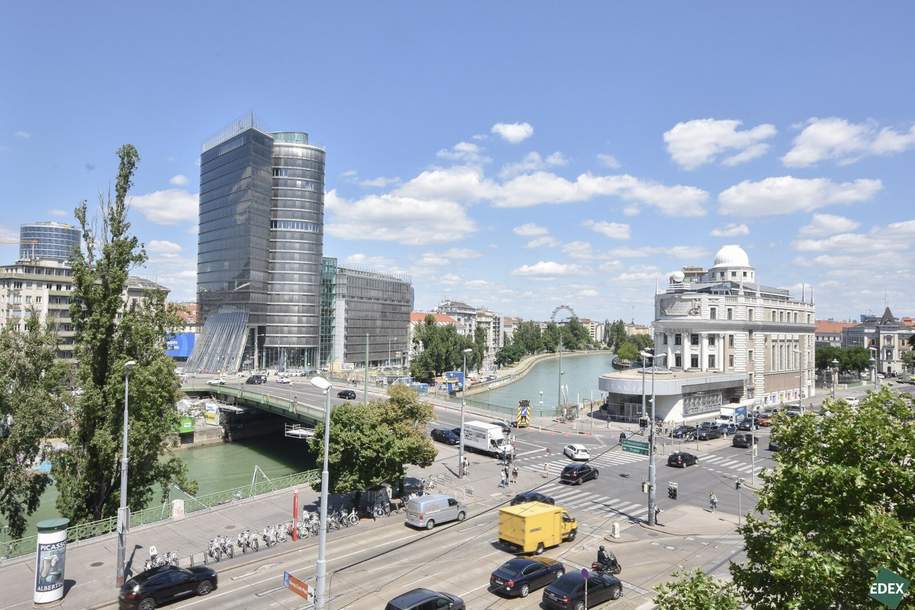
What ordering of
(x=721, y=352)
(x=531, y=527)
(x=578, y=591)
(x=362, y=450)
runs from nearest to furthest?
(x=578, y=591) → (x=531, y=527) → (x=362, y=450) → (x=721, y=352)

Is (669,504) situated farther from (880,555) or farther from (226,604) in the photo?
(880,555)

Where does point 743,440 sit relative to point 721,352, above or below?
below

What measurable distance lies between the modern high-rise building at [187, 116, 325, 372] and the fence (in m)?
82.6

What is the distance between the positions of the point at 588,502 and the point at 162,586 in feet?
75.4

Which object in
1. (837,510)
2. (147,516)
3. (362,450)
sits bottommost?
(147,516)

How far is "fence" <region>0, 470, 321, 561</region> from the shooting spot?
84.2 feet

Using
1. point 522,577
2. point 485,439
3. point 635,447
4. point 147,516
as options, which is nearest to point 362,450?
point 147,516

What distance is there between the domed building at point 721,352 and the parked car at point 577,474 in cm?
2562

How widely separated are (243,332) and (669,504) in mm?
97687

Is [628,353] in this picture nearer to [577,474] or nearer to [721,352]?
[721,352]

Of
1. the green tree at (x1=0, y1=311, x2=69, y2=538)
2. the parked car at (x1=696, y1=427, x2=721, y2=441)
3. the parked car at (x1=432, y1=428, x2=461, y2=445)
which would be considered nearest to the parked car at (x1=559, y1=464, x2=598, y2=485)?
the parked car at (x1=432, y1=428, x2=461, y2=445)

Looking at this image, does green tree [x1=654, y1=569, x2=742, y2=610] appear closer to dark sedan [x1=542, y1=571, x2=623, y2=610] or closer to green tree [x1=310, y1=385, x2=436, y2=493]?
dark sedan [x1=542, y1=571, x2=623, y2=610]

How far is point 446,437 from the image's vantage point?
51000mm

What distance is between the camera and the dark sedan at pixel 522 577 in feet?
69.3
